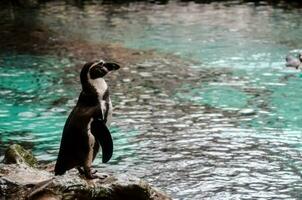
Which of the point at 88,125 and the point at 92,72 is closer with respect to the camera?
the point at 88,125

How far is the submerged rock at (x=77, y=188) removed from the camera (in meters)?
8.64

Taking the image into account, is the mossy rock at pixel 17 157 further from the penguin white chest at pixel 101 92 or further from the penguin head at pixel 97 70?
the penguin head at pixel 97 70

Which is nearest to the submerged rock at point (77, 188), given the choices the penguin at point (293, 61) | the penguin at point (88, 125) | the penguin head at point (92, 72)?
the penguin at point (88, 125)

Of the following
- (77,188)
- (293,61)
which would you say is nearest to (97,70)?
(77,188)

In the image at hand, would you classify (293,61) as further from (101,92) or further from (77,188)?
(77,188)

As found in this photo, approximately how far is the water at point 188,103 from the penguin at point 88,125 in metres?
1.96

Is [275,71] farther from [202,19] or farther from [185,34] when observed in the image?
[202,19]

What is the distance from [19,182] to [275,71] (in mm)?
12815

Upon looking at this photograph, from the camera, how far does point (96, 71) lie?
8.74 m

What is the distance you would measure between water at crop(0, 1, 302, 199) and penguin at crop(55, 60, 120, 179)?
1964mm

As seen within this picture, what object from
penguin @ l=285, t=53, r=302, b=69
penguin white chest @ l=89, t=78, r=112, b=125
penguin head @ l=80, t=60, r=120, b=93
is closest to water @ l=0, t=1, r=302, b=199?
penguin @ l=285, t=53, r=302, b=69

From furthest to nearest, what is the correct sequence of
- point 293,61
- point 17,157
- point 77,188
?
1. point 293,61
2. point 17,157
3. point 77,188

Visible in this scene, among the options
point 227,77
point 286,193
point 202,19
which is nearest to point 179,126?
point 286,193

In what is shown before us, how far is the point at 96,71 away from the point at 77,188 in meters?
1.49
